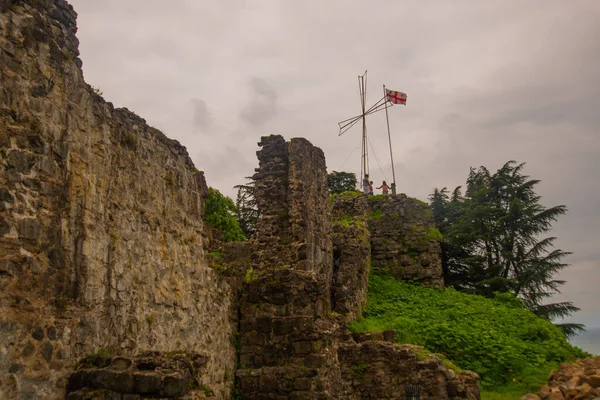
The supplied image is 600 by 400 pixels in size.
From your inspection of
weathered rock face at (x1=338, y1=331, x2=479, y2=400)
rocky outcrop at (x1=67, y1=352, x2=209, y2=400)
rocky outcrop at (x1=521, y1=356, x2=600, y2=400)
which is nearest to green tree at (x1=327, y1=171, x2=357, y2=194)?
rocky outcrop at (x1=521, y1=356, x2=600, y2=400)

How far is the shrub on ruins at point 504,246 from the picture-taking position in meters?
26.9

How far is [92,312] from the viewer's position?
5.93 m

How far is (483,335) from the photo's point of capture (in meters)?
17.7

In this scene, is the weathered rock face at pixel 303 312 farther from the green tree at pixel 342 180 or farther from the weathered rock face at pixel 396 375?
the green tree at pixel 342 180

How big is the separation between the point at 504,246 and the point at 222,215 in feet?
50.9

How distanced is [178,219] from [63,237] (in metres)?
2.96

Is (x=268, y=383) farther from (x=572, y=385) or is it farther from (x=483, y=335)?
(x=483, y=335)

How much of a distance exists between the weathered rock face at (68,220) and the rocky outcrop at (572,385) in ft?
34.8

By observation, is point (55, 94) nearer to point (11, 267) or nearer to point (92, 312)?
point (11, 267)

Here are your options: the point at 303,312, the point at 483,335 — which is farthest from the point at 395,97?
the point at 303,312

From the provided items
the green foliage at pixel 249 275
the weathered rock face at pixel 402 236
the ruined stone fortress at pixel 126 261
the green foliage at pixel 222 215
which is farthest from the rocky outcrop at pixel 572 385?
the green foliage at pixel 222 215

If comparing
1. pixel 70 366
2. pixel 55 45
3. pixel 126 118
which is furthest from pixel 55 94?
pixel 70 366

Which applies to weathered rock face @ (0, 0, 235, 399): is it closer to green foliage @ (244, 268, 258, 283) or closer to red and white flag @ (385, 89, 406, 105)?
green foliage @ (244, 268, 258, 283)

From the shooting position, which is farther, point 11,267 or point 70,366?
point 70,366
